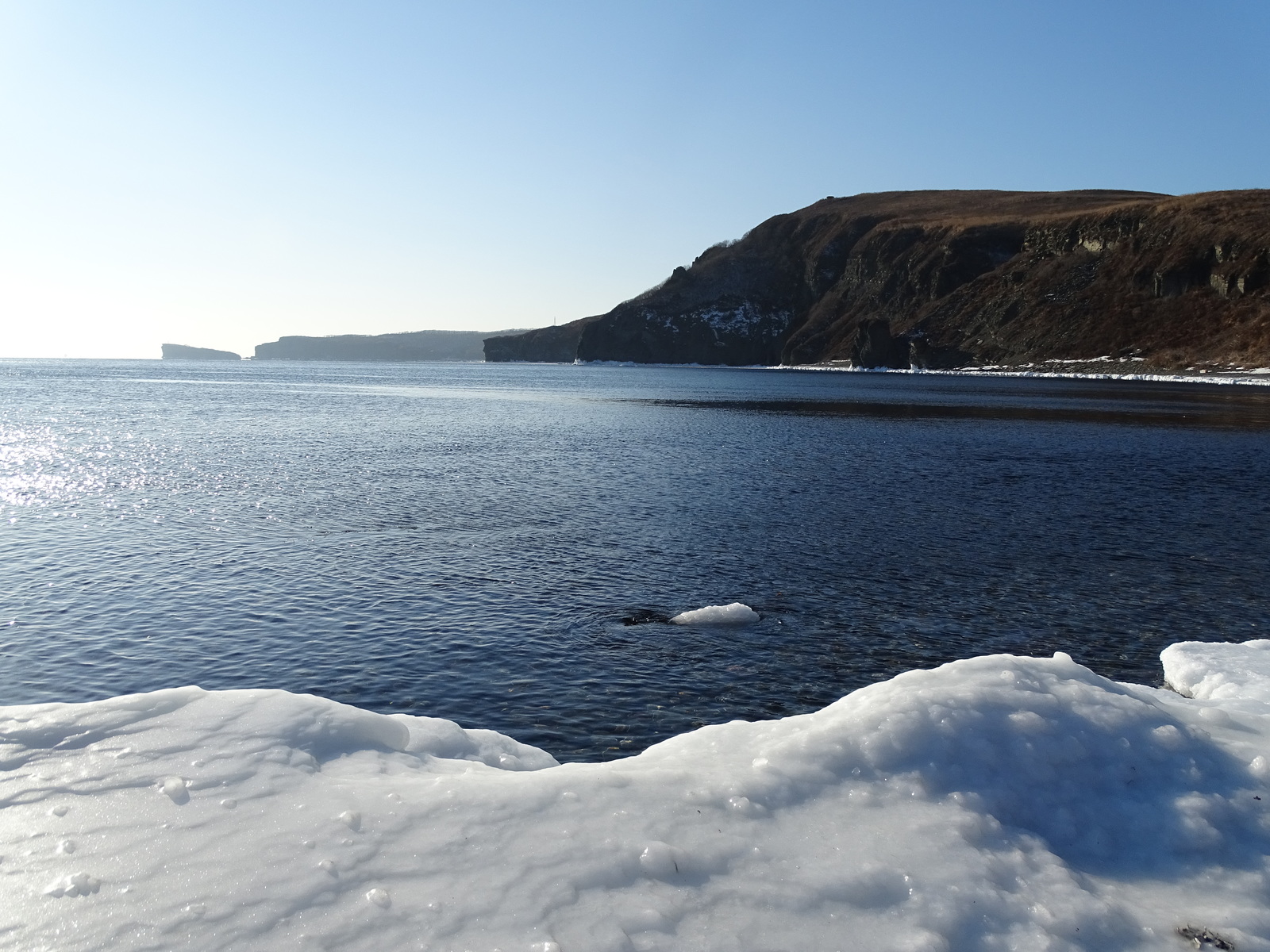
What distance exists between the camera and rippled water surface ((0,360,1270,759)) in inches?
577

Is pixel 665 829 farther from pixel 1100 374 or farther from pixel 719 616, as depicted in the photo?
pixel 1100 374

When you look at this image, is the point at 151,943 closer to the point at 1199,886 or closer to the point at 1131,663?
the point at 1199,886

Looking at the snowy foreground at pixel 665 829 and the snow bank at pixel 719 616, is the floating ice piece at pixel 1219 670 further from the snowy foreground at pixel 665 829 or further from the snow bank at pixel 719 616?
the snow bank at pixel 719 616

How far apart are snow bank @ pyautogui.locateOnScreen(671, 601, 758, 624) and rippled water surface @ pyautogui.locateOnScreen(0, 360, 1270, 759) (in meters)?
0.46

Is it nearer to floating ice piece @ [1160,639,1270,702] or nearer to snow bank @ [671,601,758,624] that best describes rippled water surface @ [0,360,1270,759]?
snow bank @ [671,601,758,624]

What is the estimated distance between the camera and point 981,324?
188125 mm

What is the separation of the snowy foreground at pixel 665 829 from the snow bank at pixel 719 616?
7479 millimetres

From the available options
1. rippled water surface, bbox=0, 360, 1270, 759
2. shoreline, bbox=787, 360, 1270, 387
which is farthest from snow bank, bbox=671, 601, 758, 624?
shoreline, bbox=787, 360, 1270, 387

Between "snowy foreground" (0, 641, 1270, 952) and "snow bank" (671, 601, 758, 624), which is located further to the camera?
"snow bank" (671, 601, 758, 624)

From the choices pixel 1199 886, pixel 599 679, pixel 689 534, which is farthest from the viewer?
pixel 689 534

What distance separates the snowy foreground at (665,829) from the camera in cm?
635

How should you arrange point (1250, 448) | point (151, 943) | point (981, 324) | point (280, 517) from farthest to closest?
point (981, 324) < point (1250, 448) < point (280, 517) < point (151, 943)

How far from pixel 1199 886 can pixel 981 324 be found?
198 meters

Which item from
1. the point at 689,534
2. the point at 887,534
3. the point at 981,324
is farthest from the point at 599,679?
the point at 981,324
